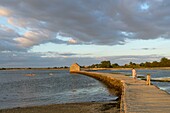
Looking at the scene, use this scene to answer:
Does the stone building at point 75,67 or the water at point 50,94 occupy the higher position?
the stone building at point 75,67

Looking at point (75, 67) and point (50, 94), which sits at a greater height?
point (75, 67)

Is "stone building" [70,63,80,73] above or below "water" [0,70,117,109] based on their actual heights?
above

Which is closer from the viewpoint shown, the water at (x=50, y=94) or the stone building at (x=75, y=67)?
the water at (x=50, y=94)

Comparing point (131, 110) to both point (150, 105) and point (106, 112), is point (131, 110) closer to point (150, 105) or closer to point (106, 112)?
point (150, 105)

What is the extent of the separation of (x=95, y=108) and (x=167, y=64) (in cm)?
18231

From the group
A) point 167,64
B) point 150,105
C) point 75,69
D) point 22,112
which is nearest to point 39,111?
point 22,112

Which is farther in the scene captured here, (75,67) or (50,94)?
Result: (75,67)

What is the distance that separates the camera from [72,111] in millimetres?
18625

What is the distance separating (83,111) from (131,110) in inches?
238

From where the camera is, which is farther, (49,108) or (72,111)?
(49,108)

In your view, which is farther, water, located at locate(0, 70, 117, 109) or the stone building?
the stone building

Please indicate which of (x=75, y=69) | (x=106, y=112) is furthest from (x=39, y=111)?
(x=75, y=69)

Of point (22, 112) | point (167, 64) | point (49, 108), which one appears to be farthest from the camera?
point (167, 64)

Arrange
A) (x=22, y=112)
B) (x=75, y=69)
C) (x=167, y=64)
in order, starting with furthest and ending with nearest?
(x=167, y=64) < (x=75, y=69) < (x=22, y=112)
